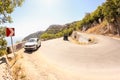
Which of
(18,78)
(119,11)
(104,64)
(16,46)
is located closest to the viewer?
(18,78)

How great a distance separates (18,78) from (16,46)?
16.9m

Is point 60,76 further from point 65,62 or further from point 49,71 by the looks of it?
point 65,62

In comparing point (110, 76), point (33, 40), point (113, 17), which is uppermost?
point (113, 17)

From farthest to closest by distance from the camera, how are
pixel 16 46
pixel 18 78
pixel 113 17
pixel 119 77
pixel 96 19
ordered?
pixel 96 19, pixel 113 17, pixel 16 46, pixel 119 77, pixel 18 78

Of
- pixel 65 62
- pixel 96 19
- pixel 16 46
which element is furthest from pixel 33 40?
pixel 96 19

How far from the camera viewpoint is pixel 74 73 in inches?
643

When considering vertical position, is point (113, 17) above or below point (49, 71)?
above

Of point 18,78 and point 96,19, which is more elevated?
point 96,19

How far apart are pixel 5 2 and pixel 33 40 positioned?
44.3 ft

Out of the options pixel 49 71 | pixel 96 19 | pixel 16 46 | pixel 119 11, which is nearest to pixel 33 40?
pixel 16 46

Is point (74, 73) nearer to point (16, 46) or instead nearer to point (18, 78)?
point (18, 78)

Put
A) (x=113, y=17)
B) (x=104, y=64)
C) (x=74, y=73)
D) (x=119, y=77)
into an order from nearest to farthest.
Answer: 1. (x=119, y=77)
2. (x=74, y=73)
3. (x=104, y=64)
4. (x=113, y=17)

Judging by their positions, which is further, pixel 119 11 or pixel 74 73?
pixel 119 11

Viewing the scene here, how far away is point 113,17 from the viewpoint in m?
50.7
